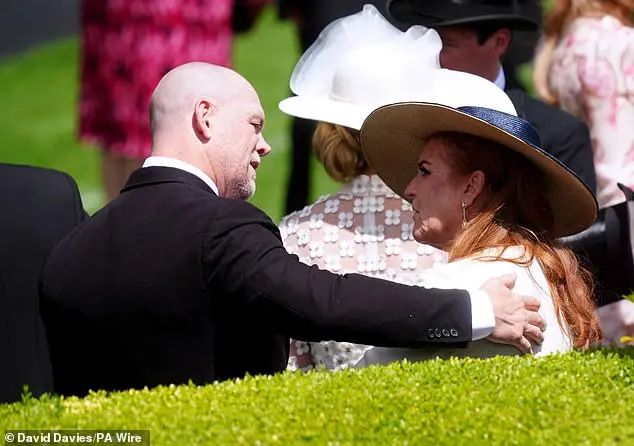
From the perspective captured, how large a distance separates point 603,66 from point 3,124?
9.25 metres

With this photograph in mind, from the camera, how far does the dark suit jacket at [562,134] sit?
541cm

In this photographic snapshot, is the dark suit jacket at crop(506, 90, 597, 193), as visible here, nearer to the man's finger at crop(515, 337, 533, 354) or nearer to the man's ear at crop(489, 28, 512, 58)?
the man's ear at crop(489, 28, 512, 58)

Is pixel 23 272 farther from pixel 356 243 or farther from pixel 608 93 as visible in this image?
pixel 608 93

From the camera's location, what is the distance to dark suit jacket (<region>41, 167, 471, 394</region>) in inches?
132

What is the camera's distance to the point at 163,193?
3.53m

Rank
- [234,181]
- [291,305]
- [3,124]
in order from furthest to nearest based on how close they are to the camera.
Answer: [3,124] < [234,181] < [291,305]

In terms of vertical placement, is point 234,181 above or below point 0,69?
above

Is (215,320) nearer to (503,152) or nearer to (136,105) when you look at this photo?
(503,152)

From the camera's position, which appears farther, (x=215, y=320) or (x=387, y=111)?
(x=387, y=111)

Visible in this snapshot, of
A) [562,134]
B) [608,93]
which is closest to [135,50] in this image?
[608,93]

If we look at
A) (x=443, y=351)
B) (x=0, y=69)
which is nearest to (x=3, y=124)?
(x=0, y=69)

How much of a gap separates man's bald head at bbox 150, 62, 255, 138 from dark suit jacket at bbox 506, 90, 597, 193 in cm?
Answer: 192

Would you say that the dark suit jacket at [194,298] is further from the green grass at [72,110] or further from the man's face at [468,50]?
the green grass at [72,110]

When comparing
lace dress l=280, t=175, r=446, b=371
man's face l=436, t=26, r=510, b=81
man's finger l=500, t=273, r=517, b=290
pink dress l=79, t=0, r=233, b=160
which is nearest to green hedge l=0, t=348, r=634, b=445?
man's finger l=500, t=273, r=517, b=290
